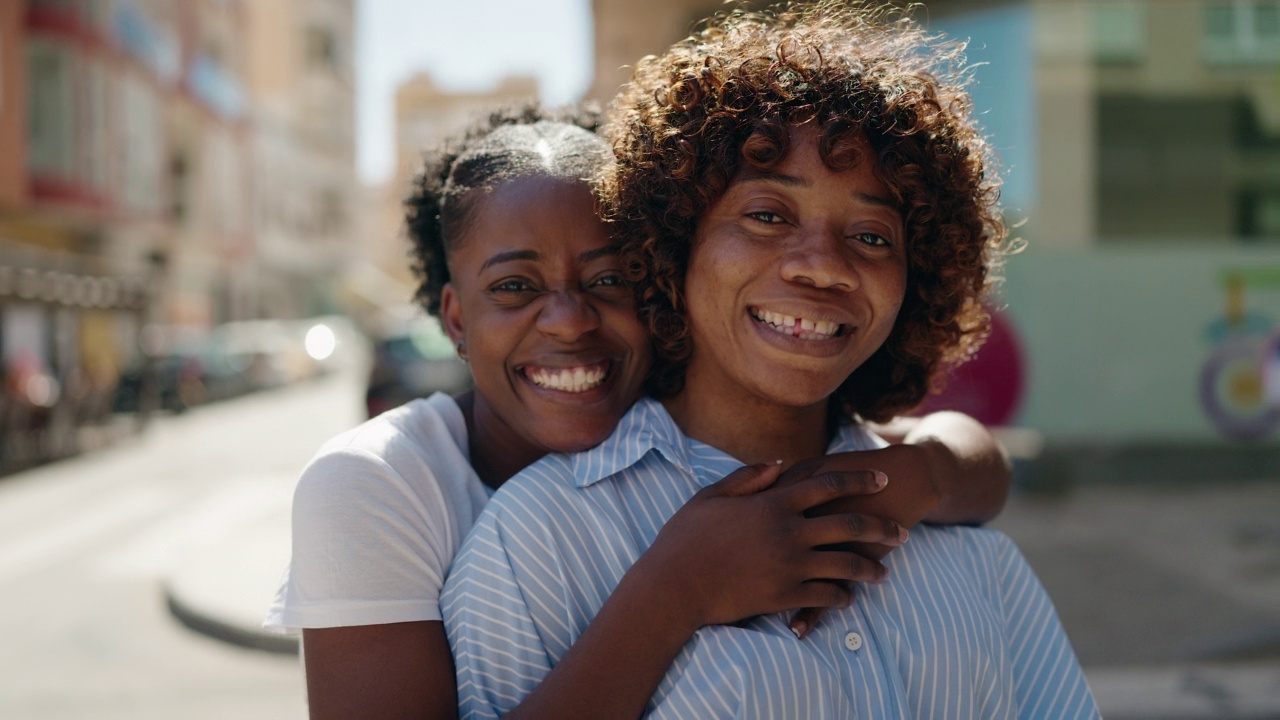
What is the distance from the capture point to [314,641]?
165 centimetres

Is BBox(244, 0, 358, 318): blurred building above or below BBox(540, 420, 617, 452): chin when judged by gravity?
above

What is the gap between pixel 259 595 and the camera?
21.6ft

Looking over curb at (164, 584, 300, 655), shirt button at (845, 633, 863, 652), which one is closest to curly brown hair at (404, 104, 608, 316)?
shirt button at (845, 633, 863, 652)

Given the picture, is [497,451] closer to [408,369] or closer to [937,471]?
[937,471]

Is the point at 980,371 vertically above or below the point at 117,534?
above

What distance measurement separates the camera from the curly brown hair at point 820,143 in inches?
65.6

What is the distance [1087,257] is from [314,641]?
8.87m

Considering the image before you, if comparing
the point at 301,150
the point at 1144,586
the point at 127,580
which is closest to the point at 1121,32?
the point at 1144,586

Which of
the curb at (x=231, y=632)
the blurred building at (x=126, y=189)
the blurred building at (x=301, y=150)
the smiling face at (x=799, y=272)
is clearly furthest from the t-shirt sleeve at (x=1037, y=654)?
the blurred building at (x=301, y=150)

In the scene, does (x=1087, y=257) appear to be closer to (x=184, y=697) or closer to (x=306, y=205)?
(x=184, y=697)

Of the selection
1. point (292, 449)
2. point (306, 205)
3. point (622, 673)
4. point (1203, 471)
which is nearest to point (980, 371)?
point (622, 673)

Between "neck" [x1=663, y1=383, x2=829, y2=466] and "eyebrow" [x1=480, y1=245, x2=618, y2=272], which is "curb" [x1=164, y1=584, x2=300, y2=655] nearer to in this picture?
"eyebrow" [x1=480, y1=245, x2=618, y2=272]

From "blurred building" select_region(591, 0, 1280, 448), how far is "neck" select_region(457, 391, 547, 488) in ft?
26.1

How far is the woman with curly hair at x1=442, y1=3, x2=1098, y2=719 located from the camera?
5.00 ft
